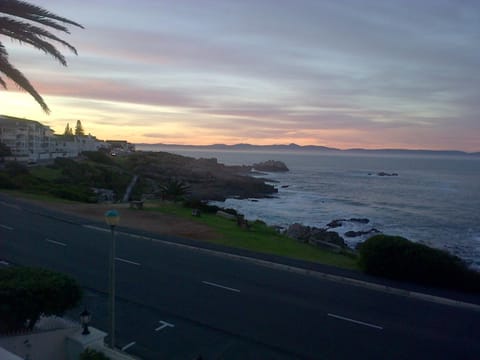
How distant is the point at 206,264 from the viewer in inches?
675

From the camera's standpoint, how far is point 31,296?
24.8ft

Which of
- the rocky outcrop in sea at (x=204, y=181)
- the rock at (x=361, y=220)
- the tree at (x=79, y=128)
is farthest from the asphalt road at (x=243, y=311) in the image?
the tree at (x=79, y=128)

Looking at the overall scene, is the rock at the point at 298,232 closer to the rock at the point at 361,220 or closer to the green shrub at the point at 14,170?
the rock at the point at 361,220

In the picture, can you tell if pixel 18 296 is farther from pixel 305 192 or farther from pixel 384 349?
pixel 305 192

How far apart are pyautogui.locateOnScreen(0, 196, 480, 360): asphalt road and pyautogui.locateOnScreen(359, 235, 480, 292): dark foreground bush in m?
1.81

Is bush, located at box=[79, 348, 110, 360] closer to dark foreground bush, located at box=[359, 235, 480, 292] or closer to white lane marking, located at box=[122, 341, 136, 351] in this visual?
white lane marking, located at box=[122, 341, 136, 351]

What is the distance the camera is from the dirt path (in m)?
24.7

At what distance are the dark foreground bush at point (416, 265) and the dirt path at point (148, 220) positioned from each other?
983cm

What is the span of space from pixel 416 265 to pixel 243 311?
7299mm

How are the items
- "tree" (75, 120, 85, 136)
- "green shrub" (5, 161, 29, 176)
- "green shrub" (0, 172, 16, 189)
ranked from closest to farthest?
"green shrub" (0, 172, 16, 189)
"green shrub" (5, 161, 29, 176)
"tree" (75, 120, 85, 136)

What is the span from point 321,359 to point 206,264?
27.6 feet

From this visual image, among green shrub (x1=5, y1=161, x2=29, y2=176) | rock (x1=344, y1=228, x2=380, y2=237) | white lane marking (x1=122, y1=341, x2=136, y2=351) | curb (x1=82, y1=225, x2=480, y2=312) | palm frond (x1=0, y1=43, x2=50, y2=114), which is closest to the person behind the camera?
white lane marking (x1=122, y1=341, x2=136, y2=351)

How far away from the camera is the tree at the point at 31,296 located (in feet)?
24.4

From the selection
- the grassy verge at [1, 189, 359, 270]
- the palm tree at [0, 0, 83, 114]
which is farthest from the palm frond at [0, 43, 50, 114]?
the grassy verge at [1, 189, 359, 270]
